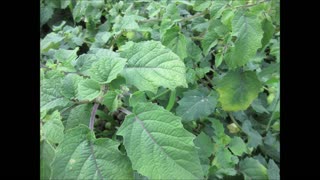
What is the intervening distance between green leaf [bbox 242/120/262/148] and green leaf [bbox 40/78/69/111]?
74cm

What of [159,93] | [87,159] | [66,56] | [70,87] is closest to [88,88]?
[70,87]

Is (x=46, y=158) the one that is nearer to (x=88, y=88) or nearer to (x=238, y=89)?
(x=88, y=88)

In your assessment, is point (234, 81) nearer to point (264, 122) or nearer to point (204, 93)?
point (204, 93)

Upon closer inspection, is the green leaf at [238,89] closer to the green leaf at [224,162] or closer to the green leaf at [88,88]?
the green leaf at [224,162]

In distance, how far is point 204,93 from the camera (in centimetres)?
127

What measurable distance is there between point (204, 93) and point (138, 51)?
0.47 m

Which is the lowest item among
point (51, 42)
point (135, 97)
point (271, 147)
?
point (271, 147)

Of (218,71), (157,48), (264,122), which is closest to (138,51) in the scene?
(157,48)

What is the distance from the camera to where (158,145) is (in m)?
0.70

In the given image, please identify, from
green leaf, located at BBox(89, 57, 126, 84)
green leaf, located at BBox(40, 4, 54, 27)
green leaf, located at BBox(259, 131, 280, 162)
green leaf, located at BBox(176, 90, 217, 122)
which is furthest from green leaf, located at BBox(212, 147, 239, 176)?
green leaf, located at BBox(40, 4, 54, 27)

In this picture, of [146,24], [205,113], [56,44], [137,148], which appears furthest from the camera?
[56,44]

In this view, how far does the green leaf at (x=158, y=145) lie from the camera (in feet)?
2.21

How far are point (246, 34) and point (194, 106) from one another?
0.89 feet

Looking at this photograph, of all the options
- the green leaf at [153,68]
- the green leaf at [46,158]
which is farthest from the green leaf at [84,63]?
the green leaf at [46,158]
